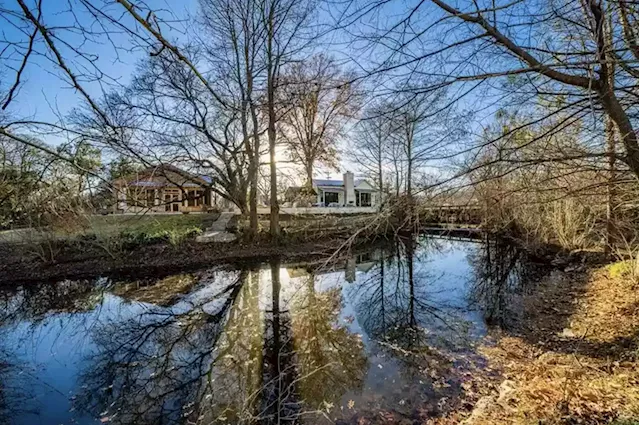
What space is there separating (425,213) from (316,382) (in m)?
2.65

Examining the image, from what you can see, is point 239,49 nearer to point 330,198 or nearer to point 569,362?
point 569,362

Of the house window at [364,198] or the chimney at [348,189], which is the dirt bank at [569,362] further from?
the house window at [364,198]

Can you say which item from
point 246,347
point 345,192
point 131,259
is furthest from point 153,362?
point 345,192

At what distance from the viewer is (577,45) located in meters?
3.19

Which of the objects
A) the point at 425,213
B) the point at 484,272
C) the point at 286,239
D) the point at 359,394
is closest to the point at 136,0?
the point at 425,213

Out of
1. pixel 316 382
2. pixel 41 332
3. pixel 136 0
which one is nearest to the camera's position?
pixel 136 0

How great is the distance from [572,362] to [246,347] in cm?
449

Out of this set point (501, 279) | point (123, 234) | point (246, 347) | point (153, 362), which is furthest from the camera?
point (123, 234)

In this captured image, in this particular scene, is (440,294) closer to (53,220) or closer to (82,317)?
(82,317)

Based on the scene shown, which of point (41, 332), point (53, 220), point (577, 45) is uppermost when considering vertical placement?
point (577, 45)

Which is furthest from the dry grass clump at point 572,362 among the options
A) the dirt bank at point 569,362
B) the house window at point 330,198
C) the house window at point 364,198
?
the house window at point 364,198

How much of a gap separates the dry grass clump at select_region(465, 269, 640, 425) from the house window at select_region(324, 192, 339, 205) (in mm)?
26067

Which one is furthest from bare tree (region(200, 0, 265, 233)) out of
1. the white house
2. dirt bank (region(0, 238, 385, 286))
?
the white house

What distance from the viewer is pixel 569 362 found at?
155 inches
